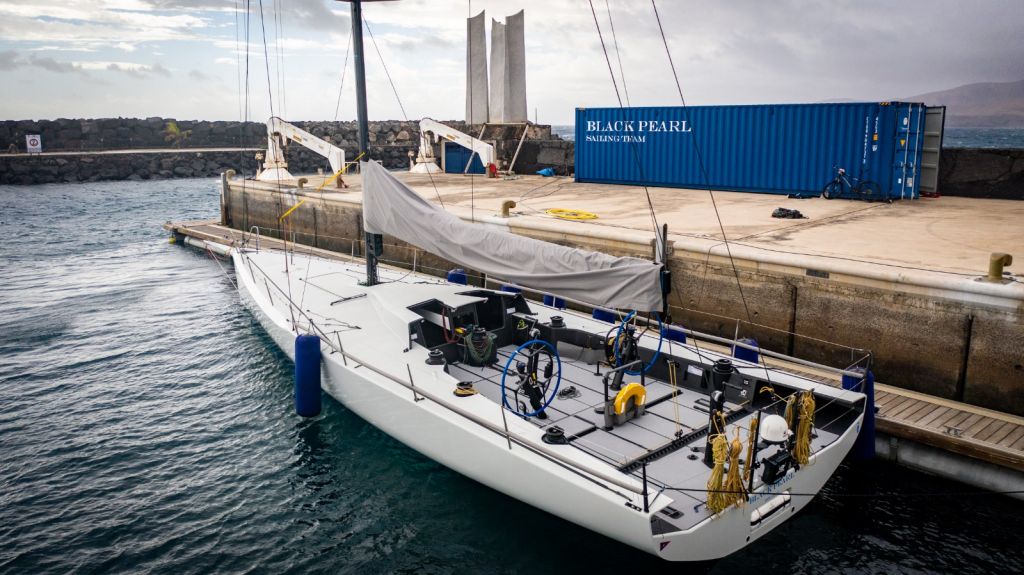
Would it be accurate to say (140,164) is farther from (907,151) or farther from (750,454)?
(750,454)

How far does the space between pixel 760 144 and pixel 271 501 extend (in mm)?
15948

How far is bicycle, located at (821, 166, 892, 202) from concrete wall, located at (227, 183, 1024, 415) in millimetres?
8110

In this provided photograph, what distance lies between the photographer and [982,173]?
1769cm

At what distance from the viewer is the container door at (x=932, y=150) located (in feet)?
56.3

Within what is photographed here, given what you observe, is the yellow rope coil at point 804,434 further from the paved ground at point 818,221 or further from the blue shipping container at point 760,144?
the blue shipping container at point 760,144

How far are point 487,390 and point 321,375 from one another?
2.71 meters

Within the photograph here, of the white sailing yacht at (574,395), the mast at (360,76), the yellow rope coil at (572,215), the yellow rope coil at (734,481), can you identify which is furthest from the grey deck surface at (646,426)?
the yellow rope coil at (572,215)

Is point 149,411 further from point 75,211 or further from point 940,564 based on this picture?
point 75,211

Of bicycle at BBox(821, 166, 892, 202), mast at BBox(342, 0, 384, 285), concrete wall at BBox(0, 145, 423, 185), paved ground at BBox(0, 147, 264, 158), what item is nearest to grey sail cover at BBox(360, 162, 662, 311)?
mast at BBox(342, 0, 384, 285)

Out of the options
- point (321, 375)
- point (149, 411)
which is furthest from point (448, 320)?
point (149, 411)

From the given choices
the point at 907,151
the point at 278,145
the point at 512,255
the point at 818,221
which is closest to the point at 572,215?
the point at 818,221

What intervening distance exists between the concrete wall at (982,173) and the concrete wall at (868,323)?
10755 millimetres

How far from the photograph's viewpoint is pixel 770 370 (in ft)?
27.2

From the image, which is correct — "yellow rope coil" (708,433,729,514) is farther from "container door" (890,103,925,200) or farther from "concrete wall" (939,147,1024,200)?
"concrete wall" (939,147,1024,200)
